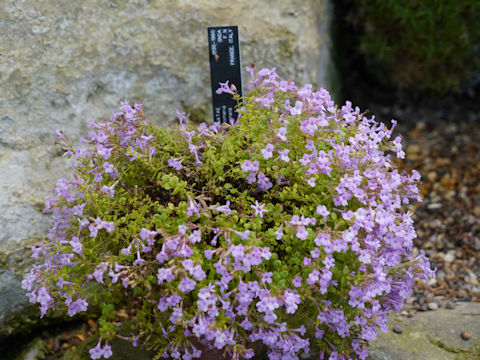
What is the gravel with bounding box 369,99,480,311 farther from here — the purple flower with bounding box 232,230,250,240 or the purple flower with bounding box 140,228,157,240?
the purple flower with bounding box 140,228,157,240

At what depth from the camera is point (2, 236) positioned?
2.47 metres

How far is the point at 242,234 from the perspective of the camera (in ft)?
6.01

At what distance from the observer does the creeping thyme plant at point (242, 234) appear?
72.7 inches

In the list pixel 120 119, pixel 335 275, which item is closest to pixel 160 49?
pixel 120 119

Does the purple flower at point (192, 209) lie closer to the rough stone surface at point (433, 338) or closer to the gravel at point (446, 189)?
the rough stone surface at point (433, 338)

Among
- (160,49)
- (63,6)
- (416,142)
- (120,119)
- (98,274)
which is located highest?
(63,6)

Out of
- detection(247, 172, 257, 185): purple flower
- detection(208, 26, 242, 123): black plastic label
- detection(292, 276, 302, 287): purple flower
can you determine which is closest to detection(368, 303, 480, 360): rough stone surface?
detection(292, 276, 302, 287): purple flower

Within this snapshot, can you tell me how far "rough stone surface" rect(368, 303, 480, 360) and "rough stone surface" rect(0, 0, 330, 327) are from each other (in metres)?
1.46

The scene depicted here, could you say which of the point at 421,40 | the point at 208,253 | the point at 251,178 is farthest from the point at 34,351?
the point at 421,40

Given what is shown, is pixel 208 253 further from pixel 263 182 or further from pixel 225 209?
pixel 263 182

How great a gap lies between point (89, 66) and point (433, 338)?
2100mm

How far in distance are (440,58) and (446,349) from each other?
2419mm

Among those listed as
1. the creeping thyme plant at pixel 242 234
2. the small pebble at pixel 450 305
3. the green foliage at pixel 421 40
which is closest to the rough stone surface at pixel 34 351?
the creeping thyme plant at pixel 242 234

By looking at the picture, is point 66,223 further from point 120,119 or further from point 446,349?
point 446,349
